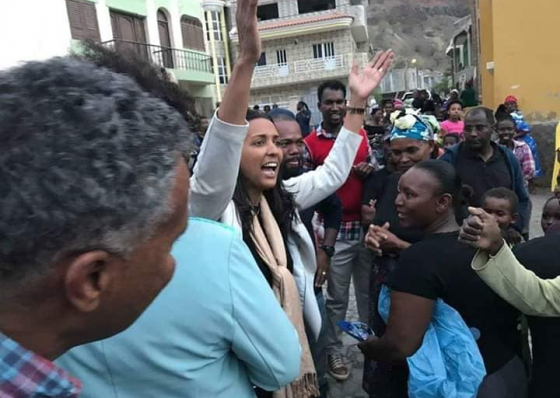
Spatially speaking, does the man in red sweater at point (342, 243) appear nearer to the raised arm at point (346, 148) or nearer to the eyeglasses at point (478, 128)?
the eyeglasses at point (478, 128)

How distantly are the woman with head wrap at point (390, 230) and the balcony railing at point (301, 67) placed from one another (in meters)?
27.9

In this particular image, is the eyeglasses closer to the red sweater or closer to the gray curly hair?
the red sweater

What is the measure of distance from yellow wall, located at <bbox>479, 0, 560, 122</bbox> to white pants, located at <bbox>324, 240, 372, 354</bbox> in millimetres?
6284

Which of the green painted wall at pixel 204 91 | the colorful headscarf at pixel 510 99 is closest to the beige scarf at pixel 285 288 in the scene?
the colorful headscarf at pixel 510 99

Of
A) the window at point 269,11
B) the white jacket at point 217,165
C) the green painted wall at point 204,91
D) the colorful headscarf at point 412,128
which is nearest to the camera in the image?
the white jacket at point 217,165

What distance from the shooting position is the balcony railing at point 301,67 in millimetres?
29953

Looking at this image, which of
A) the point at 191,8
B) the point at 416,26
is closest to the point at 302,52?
the point at 191,8

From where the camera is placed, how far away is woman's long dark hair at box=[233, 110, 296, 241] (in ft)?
6.26

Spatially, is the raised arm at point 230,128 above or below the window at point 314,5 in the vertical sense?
below

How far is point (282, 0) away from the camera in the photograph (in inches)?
1291

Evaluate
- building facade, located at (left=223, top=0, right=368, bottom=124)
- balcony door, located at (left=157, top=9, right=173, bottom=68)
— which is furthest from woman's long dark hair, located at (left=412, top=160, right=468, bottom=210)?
building facade, located at (left=223, top=0, right=368, bottom=124)

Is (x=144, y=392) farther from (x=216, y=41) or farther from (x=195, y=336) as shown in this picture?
(x=216, y=41)

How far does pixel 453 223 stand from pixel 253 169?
84 centimetres

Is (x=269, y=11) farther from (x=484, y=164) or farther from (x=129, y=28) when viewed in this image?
(x=484, y=164)
